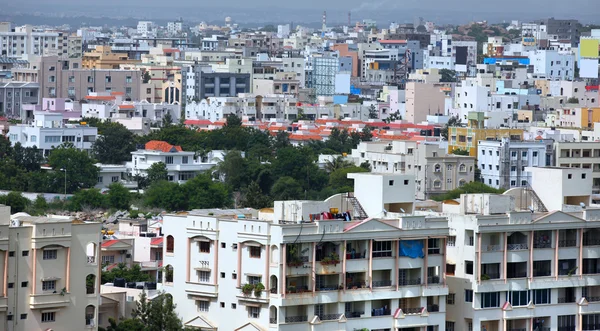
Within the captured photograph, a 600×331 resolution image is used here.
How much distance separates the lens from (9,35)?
114 meters

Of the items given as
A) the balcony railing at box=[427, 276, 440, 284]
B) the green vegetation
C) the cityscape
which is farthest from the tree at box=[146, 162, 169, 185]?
the balcony railing at box=[427, 276, 440, 284]

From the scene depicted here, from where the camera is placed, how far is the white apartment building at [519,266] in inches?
1069

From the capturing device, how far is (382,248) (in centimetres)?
2620

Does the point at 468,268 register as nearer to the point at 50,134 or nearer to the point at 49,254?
the point at 49,254

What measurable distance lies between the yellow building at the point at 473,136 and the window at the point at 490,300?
27308 millimetres

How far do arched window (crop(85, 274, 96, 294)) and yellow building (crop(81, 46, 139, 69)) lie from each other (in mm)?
64738

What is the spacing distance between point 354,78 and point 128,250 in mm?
73984

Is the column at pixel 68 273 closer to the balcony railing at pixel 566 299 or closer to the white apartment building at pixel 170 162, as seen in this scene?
the balcony railing at pixel 566 299

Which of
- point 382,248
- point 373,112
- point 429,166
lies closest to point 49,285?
point 382,248

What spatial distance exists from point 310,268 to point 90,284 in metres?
2.85

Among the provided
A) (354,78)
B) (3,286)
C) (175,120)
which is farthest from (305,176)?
(354,78)

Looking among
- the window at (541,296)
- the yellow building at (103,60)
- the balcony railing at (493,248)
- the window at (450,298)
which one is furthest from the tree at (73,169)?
the yellow building at (103,60)

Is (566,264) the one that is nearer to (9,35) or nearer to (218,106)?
(218,106)

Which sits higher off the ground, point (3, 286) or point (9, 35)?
point (9, 35)
